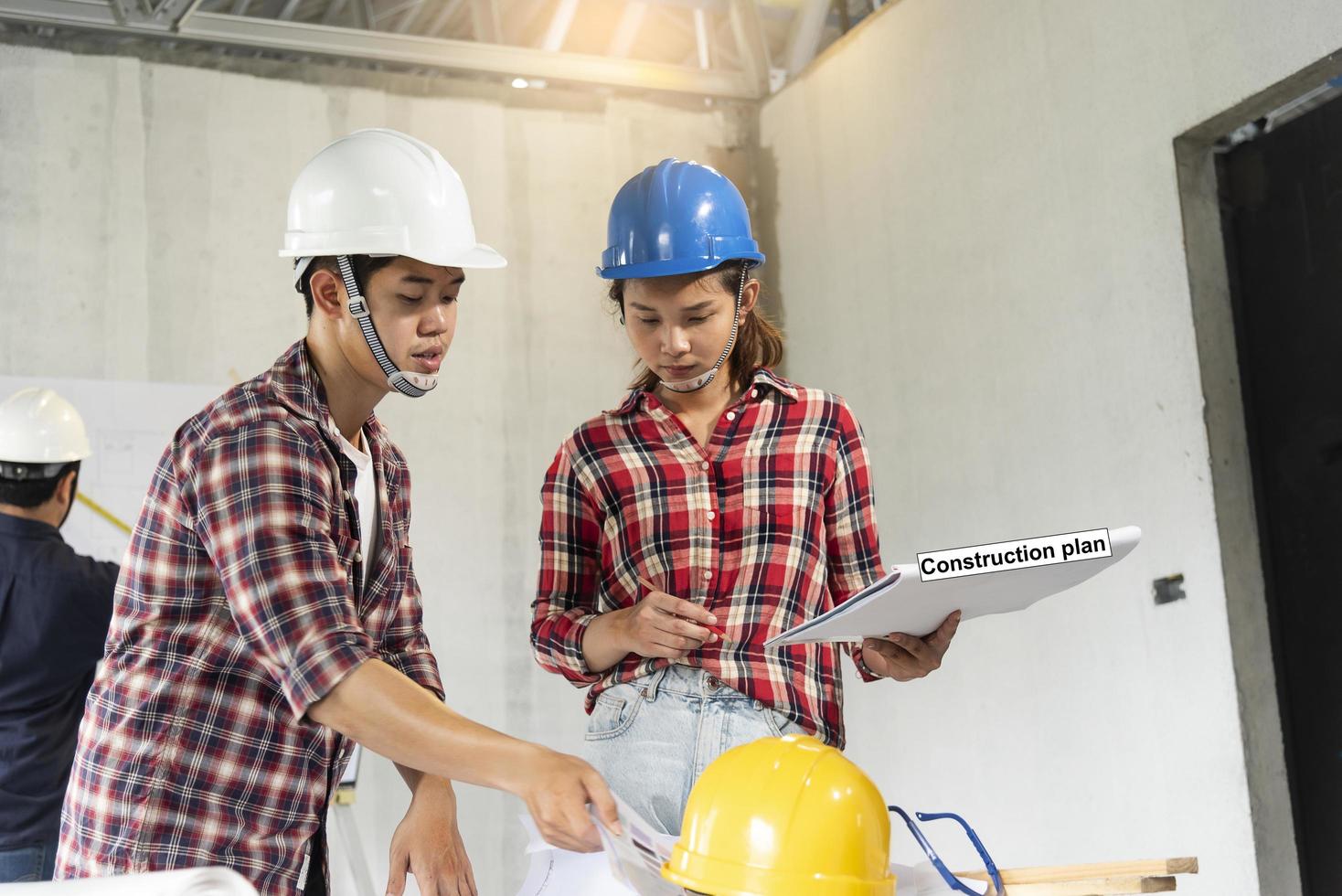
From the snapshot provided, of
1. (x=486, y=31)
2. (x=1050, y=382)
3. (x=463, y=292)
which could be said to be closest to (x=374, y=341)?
(x=1050, y=382)

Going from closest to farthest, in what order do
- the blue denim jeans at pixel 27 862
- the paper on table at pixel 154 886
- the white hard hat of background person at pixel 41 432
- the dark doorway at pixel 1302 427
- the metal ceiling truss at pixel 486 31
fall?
the paper on table at pixel 154 886
the blue denim jeans at pixel 27 862
the dark doorway at pixel 1302 427
the white hard hat of background person at pixel 41 432
the metal ceiling truss at pixel 486 31

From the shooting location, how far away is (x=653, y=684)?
183 centimetres

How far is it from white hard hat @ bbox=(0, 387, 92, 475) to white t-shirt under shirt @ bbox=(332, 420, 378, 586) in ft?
7.48

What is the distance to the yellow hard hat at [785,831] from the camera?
1245 millimetres

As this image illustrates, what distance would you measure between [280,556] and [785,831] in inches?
23.9

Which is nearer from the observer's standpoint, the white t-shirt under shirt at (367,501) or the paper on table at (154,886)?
the paper on table at (154,886)

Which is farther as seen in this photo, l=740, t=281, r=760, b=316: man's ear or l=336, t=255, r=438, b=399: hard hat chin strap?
l=740, t=281, r=760, b=316: man's ear

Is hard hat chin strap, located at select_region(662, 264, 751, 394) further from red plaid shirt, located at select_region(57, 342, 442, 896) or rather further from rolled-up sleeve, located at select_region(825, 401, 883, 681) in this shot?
red plaid shirt, located at select_region(57, 342, 442, 896)

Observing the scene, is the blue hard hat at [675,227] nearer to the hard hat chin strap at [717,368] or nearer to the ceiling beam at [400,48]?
the hard hat chin strap at [717,368]

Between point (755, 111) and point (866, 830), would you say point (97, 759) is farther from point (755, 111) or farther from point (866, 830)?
point (755, 111)

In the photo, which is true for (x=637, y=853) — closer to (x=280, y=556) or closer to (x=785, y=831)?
(x=785, y=831)

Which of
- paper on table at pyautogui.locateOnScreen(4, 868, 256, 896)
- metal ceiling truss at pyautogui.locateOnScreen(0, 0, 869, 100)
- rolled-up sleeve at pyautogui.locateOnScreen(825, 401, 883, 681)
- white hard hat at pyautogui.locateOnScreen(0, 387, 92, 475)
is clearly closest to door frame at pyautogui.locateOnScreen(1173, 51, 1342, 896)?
rolled-up sleeve at pyautogui.locateOnScreen(825, 401, 883, 681)

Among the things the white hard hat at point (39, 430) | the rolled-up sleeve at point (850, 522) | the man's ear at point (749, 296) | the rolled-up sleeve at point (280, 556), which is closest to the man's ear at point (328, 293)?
the rolled-up sleeve at point (280, 556)

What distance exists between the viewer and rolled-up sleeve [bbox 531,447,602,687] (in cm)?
201
